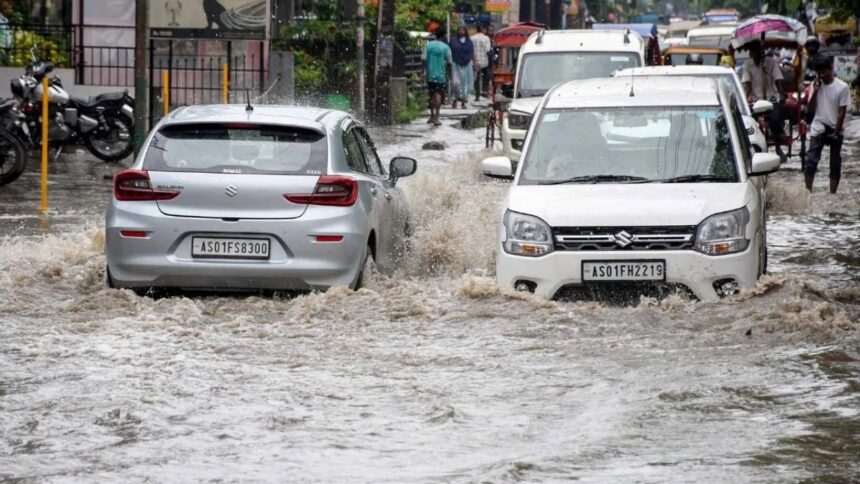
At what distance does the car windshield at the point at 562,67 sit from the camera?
2284 cm

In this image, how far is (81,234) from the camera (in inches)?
567

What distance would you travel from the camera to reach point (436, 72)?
113ft

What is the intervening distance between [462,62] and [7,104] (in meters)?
21.2

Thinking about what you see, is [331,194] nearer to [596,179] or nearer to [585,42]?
[596,179]

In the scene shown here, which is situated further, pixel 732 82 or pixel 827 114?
pixel 827 114

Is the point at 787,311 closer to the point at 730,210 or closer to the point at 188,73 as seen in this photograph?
the point at 730,210

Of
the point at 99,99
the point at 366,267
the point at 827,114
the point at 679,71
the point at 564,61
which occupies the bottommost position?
the point at 366,267

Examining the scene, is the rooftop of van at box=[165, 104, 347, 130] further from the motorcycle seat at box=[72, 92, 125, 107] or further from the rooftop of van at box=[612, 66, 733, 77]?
the motorcycle seat at box=[72, 92, 125, 107]

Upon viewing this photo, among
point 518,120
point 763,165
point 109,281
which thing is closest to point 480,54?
point 518,120

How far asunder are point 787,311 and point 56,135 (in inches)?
561

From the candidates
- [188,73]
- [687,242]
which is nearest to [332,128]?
[687,242]

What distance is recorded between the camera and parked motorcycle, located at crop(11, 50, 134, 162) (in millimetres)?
22094

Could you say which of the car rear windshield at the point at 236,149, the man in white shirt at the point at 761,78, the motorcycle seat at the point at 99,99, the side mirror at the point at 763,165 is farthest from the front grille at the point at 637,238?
the man in white shirt at the point at 761,78

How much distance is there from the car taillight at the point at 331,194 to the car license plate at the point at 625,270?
5.35ft
